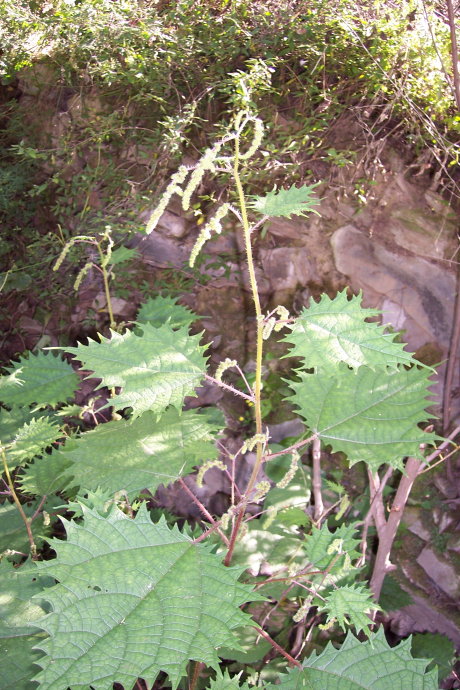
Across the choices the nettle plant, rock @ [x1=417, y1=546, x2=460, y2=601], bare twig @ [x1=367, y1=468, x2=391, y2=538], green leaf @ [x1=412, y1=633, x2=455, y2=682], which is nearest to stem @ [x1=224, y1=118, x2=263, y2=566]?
the nettle plant

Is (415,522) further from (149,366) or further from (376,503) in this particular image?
(149,366)

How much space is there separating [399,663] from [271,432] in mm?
1418

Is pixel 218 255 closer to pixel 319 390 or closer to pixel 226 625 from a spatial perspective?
pixel 319 390

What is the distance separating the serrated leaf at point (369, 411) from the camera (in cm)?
132

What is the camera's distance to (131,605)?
3.37 feet

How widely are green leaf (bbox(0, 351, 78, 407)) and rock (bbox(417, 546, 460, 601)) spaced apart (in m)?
1.83

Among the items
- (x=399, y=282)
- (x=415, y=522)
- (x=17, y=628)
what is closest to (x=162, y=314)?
(x=17, y=628)

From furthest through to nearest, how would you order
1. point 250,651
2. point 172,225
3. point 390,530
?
1. point 172,225
2. point 390,530
3. point 250,651

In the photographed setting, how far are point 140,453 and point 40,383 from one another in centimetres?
59

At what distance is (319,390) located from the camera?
4.86 ft

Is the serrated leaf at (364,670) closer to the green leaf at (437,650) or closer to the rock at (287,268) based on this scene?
the green leaf at (437,650)

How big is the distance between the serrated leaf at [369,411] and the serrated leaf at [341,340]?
0.14 metres

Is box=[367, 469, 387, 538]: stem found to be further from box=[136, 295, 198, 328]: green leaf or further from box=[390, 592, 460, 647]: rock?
box=[136, 295, 198, 328]: green leaf

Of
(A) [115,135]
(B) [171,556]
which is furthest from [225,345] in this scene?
(B) [171,556]
